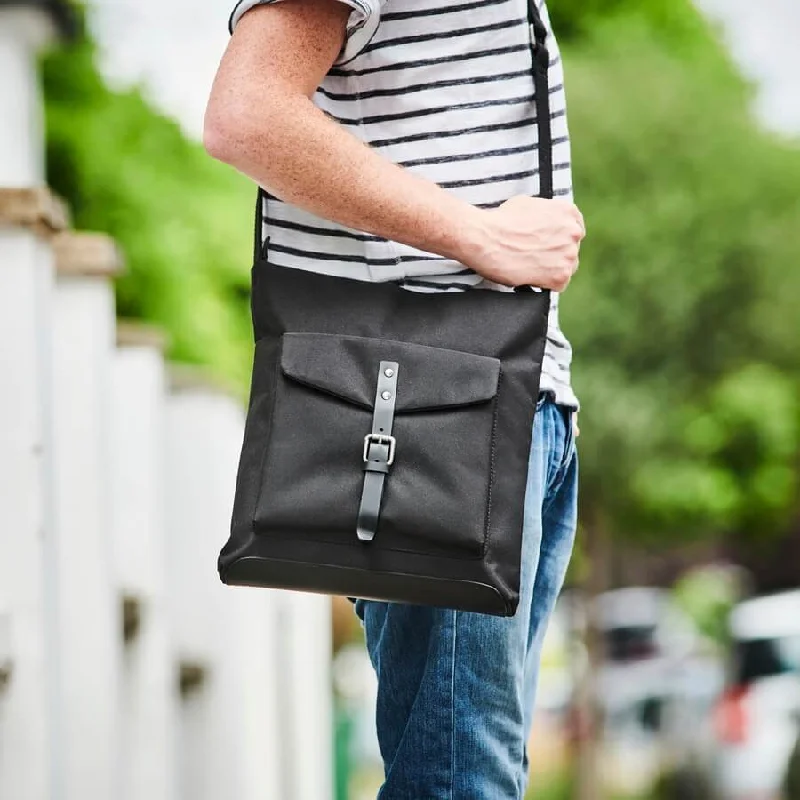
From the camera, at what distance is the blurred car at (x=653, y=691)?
12.1 m

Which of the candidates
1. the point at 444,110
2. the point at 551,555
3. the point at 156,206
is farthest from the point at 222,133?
the point at 156,206

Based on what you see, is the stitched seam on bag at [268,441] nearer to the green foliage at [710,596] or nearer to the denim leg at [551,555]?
the denim leg at [551,555]

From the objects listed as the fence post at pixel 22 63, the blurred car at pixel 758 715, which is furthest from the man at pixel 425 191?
the blurred car at pixel 758 715

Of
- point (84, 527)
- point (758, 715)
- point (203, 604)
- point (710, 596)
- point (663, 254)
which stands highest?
point (663, 254)

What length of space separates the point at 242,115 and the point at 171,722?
3.93m

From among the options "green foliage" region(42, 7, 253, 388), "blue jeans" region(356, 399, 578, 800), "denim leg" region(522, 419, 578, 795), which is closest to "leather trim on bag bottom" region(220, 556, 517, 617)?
"blue jeans" region(356, 399, 578, 800)


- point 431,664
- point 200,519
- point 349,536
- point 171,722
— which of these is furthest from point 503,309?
point 200,519

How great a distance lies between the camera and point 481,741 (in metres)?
1.61

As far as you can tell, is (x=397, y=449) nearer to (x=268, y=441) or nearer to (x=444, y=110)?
(x=268, y=441)

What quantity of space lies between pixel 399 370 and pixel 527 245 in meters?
0.21

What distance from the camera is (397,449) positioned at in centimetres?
153

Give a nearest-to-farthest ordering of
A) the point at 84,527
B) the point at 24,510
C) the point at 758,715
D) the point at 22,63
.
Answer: the point at 24,510, the point at 84,527, the point at 22,63, the point at 758,715

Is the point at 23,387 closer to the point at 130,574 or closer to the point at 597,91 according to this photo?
the point at 130,574

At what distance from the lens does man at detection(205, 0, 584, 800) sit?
5.11 feet
